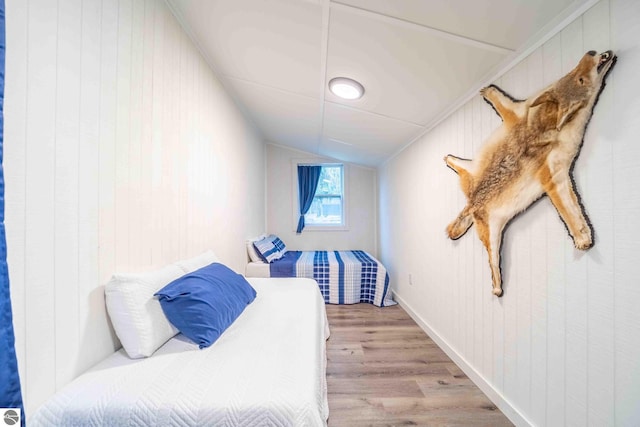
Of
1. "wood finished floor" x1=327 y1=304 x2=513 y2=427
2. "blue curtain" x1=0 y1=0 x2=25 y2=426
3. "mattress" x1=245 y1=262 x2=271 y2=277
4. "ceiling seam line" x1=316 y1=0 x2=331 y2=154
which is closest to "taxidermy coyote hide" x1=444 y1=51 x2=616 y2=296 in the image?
"wood finished floor" x1=327 y1=304 x2=513 y2=427

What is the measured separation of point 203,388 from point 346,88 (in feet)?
6.81

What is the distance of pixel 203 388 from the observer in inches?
34.7

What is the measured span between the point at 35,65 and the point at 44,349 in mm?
959

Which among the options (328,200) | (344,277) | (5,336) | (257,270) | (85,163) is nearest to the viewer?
(5,336)

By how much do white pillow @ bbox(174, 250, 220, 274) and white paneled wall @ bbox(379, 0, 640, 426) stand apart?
193 centimetres

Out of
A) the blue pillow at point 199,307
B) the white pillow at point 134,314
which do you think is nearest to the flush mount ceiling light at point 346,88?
the blue pillow at point 199,307

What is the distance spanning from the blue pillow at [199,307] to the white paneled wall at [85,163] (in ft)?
0.81

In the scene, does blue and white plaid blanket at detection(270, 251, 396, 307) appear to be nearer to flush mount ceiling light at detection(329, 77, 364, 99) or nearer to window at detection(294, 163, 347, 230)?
window at detection(294, 163, 347, 230)

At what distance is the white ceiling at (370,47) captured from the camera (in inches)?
45.6

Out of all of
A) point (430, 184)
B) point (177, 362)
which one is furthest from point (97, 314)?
point (430, 184)

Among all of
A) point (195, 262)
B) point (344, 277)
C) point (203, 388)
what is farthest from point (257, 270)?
point (203, 388)

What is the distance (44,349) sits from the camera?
32.9 inches

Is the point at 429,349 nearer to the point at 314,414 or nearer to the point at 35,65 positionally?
the point at 314,414

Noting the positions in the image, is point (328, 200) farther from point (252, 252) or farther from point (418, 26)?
point (418, 26)
